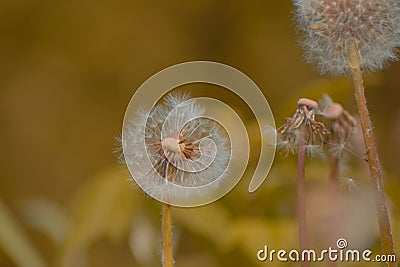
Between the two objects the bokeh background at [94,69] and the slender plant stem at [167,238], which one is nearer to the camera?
the slender plant stem at [167,238]

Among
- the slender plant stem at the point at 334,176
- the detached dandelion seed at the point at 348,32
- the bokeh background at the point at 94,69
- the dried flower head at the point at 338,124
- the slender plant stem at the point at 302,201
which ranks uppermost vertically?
the bokeh background at the point at 94,69

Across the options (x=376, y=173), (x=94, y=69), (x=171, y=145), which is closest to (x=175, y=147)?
(x=171, y=145)

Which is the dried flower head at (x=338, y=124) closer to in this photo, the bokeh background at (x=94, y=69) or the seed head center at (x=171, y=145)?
the seed head center at (x=171, y=145)

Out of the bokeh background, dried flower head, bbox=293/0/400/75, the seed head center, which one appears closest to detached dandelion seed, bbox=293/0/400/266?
dried flower head, bbox=293/0/400/75

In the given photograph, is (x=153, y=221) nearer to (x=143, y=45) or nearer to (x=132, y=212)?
(x=132, y=212)

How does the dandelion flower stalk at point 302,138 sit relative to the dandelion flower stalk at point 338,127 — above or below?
below

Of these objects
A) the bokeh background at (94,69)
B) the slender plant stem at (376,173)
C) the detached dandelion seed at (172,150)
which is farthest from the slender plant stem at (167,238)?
the bokeh background at (94,69)

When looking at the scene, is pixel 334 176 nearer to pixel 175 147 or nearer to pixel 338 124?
pixel 338 124
